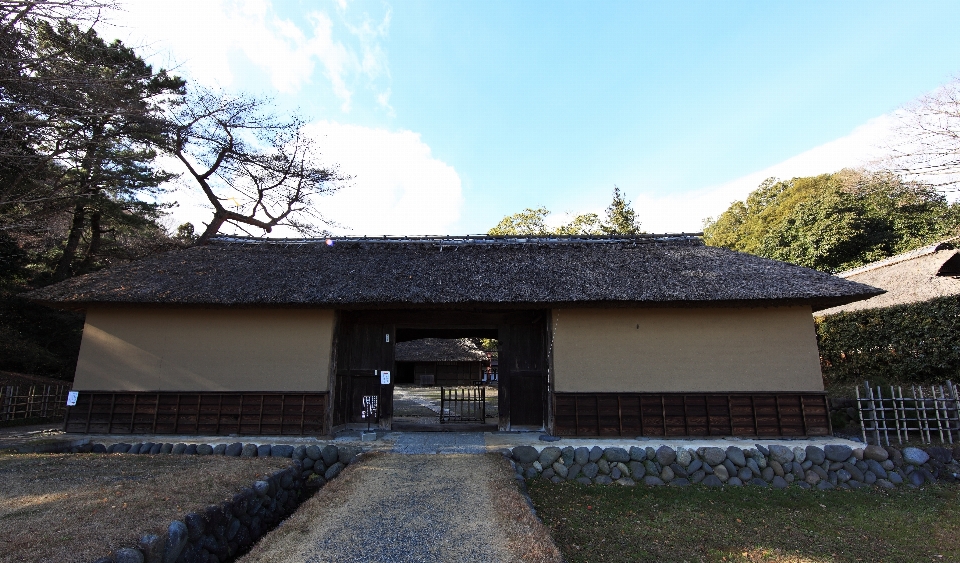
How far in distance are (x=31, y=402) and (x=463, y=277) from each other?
9.71 metres

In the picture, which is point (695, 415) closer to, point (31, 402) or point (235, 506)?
point (235, 506)

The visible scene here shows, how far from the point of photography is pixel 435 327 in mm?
9258

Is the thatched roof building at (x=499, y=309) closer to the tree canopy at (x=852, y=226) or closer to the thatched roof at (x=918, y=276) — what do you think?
the thatched roof at (x=918, y=276)

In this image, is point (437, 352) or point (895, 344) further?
point (437, 352)

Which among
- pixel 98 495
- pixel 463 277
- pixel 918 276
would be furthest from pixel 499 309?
pixel 918 276

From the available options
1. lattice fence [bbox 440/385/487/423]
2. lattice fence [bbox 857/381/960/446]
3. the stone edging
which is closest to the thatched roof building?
lattice fence [bbox 857/381/960/446]

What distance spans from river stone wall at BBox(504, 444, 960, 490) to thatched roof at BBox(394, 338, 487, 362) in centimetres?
1701

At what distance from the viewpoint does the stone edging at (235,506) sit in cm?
373

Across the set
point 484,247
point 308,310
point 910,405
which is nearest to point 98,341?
point 308,310

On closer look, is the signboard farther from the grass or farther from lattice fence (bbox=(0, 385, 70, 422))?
lattice fence (bbox=(0, 385, 70, 422))

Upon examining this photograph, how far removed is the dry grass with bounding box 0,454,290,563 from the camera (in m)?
3.42

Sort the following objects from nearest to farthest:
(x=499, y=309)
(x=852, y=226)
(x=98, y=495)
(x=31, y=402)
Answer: (x=98, y=495) → (x=499, y=309) → (x=31, y=402) → (x=852, y=226)

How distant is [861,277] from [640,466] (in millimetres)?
10293

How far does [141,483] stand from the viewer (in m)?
5.16
